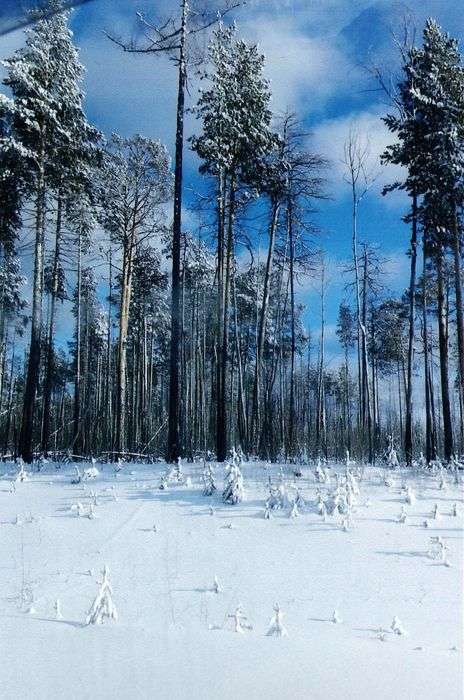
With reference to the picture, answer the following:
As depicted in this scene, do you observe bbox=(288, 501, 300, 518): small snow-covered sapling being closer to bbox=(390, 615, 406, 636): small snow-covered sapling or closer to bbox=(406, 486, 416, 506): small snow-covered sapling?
bbox=(406, 486, 416, 506): small snow-covered sapling

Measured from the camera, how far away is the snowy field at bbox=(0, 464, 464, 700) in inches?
118

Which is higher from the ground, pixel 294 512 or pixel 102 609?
pixel 294 512

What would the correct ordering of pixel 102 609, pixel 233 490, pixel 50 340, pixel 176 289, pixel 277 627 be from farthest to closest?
pixel 50 340 → pixel 176 289 → pixel 233 490 → pixel 102 609 → pixel 277 627

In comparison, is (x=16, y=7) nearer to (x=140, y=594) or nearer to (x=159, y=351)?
(x=140, y=594)

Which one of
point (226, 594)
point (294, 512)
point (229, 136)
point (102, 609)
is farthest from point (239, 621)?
point (229, 136)

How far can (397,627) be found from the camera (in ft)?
12.2

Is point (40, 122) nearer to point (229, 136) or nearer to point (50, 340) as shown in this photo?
point (229, 136)

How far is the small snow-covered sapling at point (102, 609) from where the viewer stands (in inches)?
151

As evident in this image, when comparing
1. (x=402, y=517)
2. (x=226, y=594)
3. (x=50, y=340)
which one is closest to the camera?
(x=226, y=594)

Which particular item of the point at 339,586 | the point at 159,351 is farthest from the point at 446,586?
the point at 159,351

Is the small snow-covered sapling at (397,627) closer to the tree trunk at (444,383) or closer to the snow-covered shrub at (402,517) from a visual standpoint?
the snow-covered shrub at (402,517)

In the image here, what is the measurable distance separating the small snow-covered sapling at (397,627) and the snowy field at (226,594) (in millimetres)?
28

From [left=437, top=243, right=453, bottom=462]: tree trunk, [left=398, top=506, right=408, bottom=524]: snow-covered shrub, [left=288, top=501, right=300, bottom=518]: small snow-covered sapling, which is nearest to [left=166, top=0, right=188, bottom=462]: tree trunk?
[left=288, top=501, right=300, bottom=518]: small snow-covered sapling

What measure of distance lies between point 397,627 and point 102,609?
2.19m
